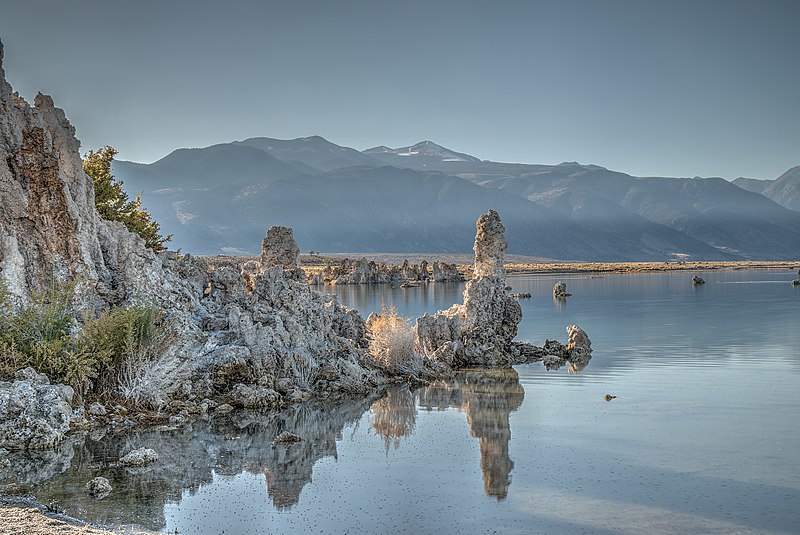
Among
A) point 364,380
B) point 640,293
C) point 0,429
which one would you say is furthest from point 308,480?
point 640,293

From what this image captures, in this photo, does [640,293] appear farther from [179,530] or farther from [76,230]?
[179,530]

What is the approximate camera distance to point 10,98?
18.8m

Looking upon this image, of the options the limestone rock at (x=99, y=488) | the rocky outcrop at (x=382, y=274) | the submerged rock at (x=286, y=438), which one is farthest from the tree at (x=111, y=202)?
the rocky outcrop at (x=382, y=274)

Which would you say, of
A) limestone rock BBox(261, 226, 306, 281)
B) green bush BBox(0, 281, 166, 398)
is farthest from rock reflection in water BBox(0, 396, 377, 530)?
limestone rock BBox(261, 226, 306, 281)

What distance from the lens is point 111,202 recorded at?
29234 mm

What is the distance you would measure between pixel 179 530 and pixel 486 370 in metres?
14.6

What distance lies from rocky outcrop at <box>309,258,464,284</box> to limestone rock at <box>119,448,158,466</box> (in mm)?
70245

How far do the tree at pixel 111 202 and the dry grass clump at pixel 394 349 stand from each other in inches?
319

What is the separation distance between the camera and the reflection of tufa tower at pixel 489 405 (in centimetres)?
1330

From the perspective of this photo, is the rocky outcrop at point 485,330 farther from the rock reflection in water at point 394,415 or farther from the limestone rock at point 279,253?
the limestone rock at point 279,253

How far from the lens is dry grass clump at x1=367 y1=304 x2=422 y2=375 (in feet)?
75.1

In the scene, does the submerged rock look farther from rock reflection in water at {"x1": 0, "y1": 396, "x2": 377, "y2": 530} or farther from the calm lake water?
the calm lake water

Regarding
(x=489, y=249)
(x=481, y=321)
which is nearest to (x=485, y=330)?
(x=481, y=321)

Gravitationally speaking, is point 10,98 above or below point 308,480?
above
